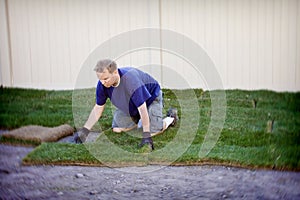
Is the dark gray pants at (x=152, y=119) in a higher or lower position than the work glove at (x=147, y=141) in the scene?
higher

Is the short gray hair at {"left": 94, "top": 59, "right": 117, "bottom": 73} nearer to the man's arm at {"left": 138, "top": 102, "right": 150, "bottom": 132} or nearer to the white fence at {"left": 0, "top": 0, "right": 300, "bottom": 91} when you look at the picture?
the white fence at {"left": 0, "top": 0, "right": 300, "bottom": 91}

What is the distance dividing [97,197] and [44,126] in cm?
27

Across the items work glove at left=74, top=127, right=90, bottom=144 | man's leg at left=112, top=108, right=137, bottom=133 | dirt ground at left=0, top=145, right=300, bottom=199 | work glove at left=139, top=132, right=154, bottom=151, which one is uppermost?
man's leg at left=112, top=108, right=137, bottom=133

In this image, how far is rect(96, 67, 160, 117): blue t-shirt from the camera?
1.26 m

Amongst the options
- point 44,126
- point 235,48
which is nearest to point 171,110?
point 235,48

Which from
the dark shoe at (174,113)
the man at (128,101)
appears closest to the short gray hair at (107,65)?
the man at (128,101)

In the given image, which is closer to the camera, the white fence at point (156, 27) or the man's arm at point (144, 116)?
the white fence at point (156, 27)

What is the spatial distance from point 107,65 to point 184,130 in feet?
1.02

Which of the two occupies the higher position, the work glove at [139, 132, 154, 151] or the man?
the man

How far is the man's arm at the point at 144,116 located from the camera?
131 cm

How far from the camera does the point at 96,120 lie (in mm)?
1285

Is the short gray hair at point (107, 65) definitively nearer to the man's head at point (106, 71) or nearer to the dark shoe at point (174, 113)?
the man's head at point (106, 71)

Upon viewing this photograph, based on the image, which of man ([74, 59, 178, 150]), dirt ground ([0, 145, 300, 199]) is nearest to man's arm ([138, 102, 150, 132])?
man ([74, 59, 178, 150])

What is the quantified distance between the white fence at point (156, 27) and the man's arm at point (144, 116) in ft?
0.42
